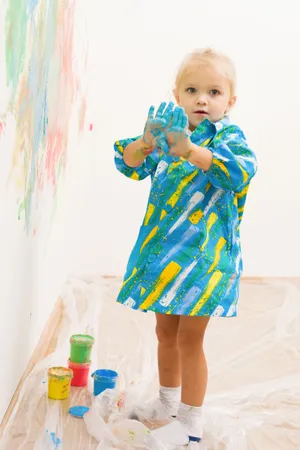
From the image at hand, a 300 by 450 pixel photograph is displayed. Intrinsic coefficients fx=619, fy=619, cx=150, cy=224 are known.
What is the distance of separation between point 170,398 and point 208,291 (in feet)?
1.06

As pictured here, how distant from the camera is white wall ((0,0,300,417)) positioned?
115 inches

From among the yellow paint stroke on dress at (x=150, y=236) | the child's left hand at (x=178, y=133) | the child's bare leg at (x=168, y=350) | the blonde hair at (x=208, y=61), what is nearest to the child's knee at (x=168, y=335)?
the child's bare leg at (x=168, y=350)

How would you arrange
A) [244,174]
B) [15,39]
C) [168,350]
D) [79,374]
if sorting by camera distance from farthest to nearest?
[79,374], [168,350], [244,174], [15,39]

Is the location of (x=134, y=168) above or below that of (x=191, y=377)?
above

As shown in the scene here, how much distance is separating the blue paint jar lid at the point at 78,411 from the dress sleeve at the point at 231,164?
587mm

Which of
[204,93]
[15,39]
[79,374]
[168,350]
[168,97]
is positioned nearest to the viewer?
[15,39]

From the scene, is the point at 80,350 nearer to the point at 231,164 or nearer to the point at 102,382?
the point at 102,382

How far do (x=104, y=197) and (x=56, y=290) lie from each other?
35.3 inches

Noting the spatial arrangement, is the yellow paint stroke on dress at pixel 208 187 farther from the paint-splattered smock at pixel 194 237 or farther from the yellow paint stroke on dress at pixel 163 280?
the yellow paint stroke on dress at pixel 163 280

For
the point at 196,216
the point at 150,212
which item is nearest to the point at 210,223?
the point at 196,216

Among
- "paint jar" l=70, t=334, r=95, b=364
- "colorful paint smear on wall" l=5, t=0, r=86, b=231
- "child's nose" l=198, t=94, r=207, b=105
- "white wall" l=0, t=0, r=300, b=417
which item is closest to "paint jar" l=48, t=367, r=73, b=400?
"paint jar" l=70, t=334, r=95, b=364

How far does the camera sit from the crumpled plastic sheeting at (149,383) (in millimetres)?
1275

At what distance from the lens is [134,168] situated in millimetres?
1394

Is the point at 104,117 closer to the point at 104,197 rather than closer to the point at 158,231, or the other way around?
the point at 104,197
